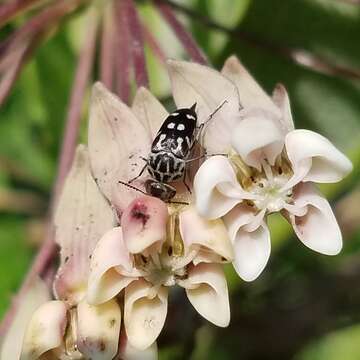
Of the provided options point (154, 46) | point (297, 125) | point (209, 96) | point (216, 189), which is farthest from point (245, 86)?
point (297, 125)

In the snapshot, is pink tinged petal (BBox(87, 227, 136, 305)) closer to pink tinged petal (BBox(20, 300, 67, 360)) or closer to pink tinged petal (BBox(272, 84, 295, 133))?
pink tinged petal (BBox(20, 300, 67, 360))

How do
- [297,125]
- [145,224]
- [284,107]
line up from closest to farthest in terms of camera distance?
[145,224]
[284,107]
[297,125]

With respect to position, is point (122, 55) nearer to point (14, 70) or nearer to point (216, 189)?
point (14, 70)

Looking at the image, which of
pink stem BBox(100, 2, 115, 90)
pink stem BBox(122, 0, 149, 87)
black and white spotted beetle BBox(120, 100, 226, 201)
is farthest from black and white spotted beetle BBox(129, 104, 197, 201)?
pink stem BBox(100, 2, 115, 90)

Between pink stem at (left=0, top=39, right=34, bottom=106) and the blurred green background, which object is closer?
pink stem at (left=0, top=39, right=34, bottom=106)

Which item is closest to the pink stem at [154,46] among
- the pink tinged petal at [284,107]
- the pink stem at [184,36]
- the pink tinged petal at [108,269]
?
the pink stem at [184,36]

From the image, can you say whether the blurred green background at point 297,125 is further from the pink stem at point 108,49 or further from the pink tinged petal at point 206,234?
the pink tinged petal at point 206,234
